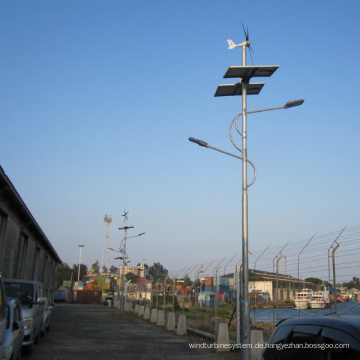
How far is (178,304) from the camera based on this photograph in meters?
35.3

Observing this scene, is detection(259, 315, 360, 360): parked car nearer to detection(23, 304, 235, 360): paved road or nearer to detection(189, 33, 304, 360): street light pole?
detection(189, 33, 304, 360): street light pole

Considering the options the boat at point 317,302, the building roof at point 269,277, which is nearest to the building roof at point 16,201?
the building roof at point 269,277

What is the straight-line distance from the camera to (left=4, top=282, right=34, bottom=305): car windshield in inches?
493

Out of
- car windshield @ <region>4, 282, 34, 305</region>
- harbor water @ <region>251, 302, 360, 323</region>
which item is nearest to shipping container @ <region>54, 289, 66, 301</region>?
harbor water @ <region>251, 302, 360, 323</region>

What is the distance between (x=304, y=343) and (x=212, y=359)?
28.1 ft

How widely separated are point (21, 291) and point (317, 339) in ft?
34.8

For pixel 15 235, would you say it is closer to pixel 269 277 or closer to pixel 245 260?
pixel 269 277

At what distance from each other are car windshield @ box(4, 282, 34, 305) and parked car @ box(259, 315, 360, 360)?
9314 mm

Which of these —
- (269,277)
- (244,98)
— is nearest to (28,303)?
(269,277)

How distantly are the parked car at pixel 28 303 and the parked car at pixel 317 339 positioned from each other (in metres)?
8.61

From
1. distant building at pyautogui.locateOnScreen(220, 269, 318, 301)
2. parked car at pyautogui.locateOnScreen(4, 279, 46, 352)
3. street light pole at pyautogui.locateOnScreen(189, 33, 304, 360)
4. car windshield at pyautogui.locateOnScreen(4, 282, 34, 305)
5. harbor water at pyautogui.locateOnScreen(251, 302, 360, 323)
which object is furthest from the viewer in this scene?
distant building at pyautogui.locateOnScreen(220, 269, 318, 301)

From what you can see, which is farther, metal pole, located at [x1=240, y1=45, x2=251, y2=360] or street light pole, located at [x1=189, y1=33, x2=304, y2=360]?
street light pole, located at [x1=189, y1=33, x2=304, y2=360]

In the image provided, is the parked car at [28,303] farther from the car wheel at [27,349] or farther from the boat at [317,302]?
the boat at [317,302]

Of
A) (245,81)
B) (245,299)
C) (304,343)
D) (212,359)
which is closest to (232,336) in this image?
(212,359)
